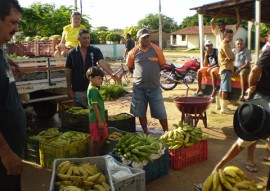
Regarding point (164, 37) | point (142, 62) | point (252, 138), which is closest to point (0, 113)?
point (252, 138)

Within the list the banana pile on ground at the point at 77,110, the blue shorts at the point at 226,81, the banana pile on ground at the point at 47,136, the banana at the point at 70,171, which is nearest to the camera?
the banana at the point at 70,171

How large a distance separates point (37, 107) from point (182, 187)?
539 cm

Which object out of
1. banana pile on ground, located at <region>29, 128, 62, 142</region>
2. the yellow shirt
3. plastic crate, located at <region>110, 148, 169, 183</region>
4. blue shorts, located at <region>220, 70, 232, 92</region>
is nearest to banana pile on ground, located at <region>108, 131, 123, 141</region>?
plastic crate, located at <region>110, 148, 169, 183</region>

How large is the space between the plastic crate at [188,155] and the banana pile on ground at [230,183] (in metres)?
1.61

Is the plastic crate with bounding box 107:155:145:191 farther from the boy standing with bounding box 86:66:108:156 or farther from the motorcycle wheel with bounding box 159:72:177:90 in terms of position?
the motorcycle wheel with bounding box 159:72:177:90

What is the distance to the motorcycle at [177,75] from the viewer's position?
13.5 meters

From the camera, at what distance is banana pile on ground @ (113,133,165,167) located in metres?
4.35

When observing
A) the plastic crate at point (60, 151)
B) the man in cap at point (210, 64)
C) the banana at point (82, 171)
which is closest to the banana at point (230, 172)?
the banana at point (82, 171)

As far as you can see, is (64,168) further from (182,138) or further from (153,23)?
(153,23)

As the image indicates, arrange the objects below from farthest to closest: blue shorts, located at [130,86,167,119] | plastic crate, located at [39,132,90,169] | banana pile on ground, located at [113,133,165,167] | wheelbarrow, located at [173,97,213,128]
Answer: wheelbarrow, located at [173,97,213,128], blue shorts, located at [130,86,167,119], plastic crate, located at [39,132,90,169], banana pile on ground, located at [113,133,165,167]

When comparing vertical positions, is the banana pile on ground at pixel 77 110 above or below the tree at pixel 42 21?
below

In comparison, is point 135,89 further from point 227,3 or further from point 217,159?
point 227,3

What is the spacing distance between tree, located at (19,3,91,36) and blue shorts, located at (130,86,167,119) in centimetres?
616

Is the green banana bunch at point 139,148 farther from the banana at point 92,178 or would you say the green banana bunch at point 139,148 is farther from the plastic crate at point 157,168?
the banana at point 92,178
